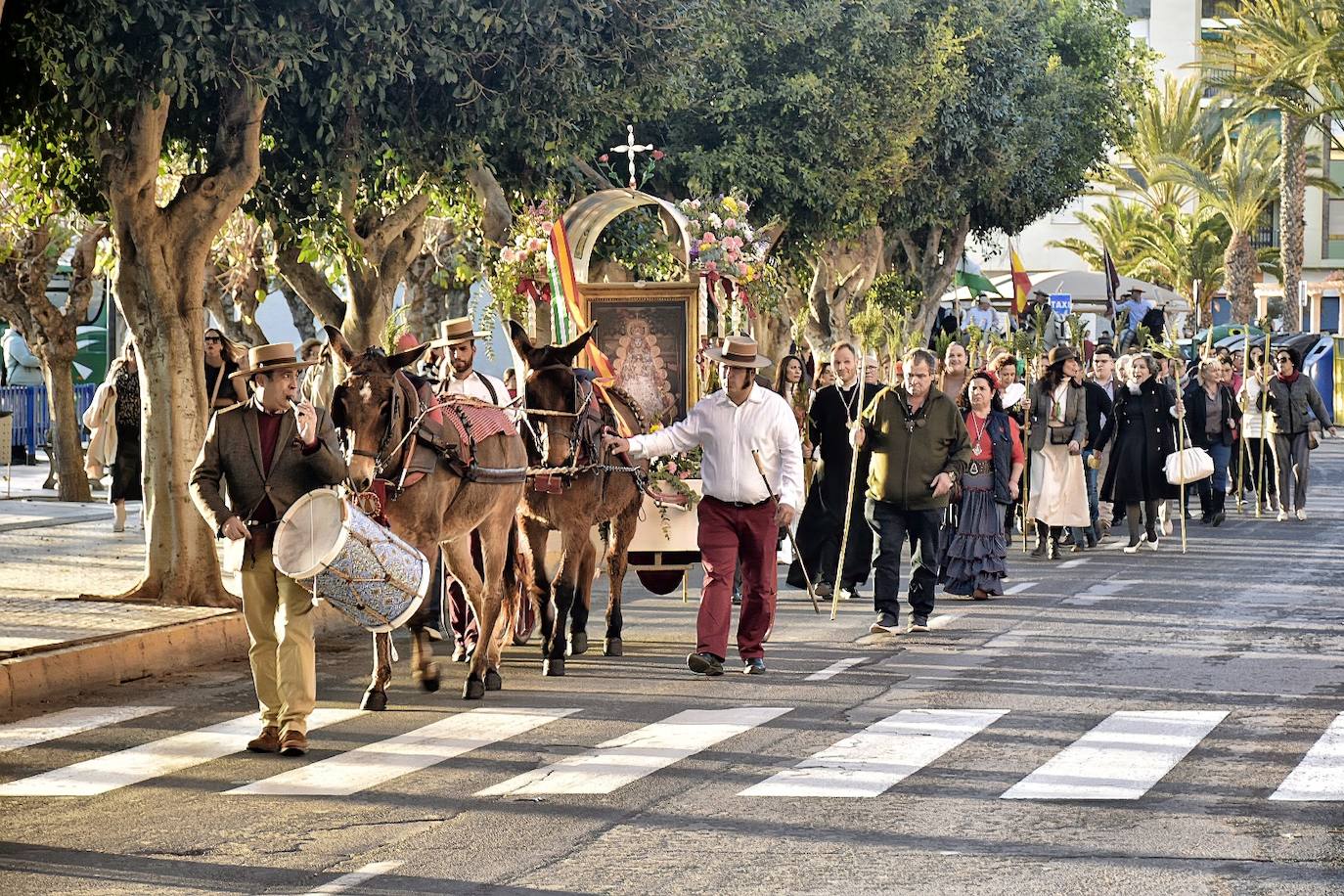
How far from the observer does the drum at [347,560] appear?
991cm

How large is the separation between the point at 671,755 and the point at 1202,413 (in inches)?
677

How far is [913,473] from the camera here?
14.2 meters

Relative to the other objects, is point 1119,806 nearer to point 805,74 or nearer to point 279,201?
point 279,201

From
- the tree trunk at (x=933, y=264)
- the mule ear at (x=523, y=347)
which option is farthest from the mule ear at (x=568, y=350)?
the tree trunk at (x=933, y=264)

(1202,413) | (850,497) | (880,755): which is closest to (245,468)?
(880,755)

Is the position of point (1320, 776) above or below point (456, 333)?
below

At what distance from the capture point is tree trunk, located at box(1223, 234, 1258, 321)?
184 ft

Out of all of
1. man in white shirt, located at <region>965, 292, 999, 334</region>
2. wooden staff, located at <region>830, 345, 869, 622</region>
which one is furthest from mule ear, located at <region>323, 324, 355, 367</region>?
man in white shirt, located at <region>965, 292, 999, 334</region>

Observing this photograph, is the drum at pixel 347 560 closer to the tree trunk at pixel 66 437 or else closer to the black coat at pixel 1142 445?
the black coat at pixel 1142 445

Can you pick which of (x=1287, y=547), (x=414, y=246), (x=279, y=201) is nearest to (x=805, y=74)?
(x=414, y=246)

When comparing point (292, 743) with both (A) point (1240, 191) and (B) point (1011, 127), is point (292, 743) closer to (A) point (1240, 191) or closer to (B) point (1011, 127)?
(B) point (1011, 127)

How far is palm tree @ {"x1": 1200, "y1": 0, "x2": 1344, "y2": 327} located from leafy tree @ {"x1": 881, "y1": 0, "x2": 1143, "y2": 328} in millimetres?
2381

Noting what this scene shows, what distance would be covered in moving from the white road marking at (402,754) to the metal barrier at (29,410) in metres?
23.5

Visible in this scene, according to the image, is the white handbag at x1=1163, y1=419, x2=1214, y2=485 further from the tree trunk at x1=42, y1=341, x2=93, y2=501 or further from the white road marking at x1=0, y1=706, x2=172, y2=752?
the white road marking at x1=0, y1=706, x2=172, y2=752
